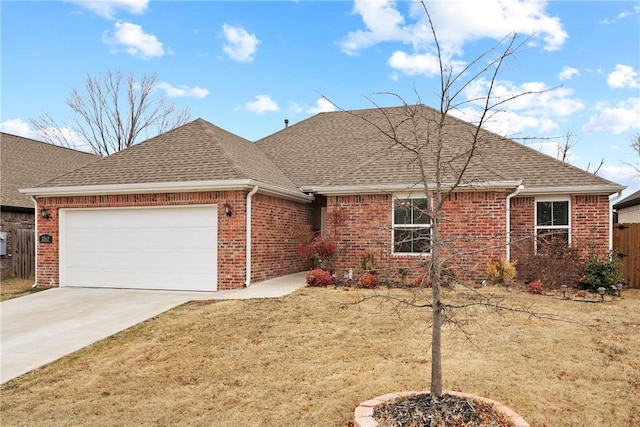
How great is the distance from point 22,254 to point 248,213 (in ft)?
31.4

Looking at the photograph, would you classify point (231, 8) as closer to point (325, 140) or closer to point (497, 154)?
point (325, 140)

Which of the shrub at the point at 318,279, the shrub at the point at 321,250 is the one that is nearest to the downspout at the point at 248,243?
the shrub at the point at 318,279

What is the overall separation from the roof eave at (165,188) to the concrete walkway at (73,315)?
8.00 feet

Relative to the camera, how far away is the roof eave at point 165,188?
459 inches

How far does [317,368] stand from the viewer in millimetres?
6387

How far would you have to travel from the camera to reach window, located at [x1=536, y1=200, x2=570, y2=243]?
12859mm

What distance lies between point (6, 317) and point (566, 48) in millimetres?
15557

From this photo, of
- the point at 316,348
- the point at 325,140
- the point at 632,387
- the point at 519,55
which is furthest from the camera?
the point at 325,140

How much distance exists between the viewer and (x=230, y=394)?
5762 millimetres

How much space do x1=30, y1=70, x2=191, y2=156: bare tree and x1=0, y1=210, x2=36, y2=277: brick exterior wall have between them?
15.8 metres

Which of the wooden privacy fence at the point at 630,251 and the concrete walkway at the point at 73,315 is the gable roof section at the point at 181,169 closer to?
the concrete walkway at the point at 73,315

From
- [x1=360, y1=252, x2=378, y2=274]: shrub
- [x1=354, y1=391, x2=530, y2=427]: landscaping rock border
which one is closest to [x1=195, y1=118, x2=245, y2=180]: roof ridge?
[x1=360, y1=252, x2=378, y2=274]: shrub

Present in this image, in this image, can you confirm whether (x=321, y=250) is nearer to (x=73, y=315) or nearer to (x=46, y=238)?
(x=73, y=315)

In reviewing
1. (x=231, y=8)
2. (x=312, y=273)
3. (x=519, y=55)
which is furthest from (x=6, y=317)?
(x=519, y=55)
